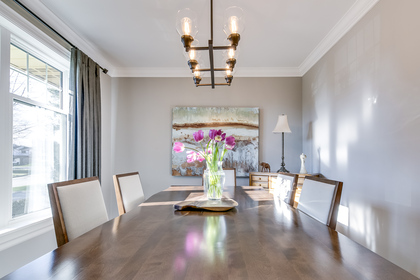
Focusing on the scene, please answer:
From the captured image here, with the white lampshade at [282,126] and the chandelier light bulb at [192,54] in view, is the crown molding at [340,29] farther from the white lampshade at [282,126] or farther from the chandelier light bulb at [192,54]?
the chandelier light bulb at [192,54]

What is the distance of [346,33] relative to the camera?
2688 millimetres

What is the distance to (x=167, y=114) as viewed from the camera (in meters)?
4.12

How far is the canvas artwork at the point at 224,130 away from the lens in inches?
157

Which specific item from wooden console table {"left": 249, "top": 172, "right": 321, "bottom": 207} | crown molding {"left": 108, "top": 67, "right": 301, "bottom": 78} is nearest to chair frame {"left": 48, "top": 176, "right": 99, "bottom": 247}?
wooden console table {"left": 249, "top": 172, "right": 321, "bottom": 207}

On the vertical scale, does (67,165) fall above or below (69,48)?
below

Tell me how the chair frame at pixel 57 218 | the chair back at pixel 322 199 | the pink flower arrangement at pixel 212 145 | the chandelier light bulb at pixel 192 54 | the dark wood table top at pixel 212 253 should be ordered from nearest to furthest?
1. the dark wood table top at pixel 212 253
2. the chair frame at pixel 57 218
3. the chair back at pixel 322 199
4. the pink flower arrangement at pixel 212 145
5. the chandelier light bulb at pixel 192 54

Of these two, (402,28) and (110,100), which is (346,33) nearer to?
(402,28)

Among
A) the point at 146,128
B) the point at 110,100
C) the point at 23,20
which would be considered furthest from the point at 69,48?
the point at 146,128

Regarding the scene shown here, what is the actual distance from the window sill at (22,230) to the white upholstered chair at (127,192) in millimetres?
948

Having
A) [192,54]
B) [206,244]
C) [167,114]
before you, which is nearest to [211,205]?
[206,244]

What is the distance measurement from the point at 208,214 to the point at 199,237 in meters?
0.43

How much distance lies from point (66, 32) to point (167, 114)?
5.83ft

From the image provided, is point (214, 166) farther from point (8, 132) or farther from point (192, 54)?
point (8, 132)

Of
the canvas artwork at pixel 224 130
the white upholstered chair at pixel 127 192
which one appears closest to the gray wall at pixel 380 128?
the canvas artwork at pixel 224 130
